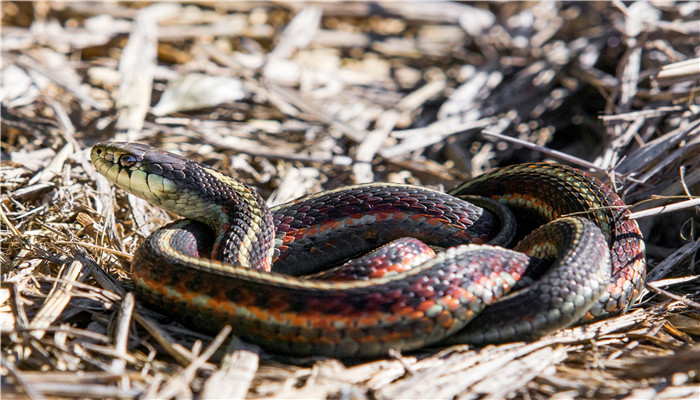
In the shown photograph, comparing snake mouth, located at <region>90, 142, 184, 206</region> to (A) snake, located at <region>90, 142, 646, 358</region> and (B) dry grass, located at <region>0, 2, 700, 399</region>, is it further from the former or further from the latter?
(B) dry grass, located at <region>0, 2, 700, 399</region>

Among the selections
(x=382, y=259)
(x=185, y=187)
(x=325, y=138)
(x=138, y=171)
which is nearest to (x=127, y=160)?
(x=138, y=171)

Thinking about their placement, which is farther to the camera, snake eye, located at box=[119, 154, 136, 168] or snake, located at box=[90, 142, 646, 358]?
snake eye, located at box=[119, 154, 136, 168]

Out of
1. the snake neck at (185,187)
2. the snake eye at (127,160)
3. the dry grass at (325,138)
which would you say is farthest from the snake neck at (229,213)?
the dry grass at (325,138)

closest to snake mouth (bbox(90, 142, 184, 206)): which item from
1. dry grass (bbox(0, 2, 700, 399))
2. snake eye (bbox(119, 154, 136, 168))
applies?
snake eye (bbox(119, 154, 136, 168))

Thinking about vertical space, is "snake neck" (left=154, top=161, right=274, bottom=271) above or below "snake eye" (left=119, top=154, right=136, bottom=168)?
below

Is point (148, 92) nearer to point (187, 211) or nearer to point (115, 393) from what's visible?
point (187, 211)

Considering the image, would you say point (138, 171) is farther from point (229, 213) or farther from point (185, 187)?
point (229, 213)
